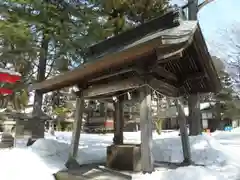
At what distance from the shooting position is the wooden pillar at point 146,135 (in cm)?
479

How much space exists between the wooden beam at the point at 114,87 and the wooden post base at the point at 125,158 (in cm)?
162

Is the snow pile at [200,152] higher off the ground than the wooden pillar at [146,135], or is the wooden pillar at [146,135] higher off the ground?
the wooden pillar at [146,135]

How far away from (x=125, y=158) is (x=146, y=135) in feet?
5.42

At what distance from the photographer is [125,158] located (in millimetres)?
6230

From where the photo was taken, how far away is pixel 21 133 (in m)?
10.1

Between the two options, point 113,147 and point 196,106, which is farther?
point 196,106

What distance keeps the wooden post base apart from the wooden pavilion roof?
1.62 metres

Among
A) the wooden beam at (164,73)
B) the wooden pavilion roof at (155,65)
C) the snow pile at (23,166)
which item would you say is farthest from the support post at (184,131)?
the snow pile at (23,166)

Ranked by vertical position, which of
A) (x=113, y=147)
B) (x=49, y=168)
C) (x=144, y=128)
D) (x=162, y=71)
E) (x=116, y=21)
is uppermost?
(x=116, y=21)

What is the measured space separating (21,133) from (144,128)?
7082mm

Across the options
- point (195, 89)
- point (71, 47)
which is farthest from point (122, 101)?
point (71, 47)

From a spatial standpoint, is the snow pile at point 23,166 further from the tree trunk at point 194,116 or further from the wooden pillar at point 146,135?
the tree trunk at point 194,116

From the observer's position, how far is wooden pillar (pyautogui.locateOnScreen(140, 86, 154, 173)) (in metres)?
4.79

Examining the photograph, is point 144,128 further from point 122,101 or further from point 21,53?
point 21,53
